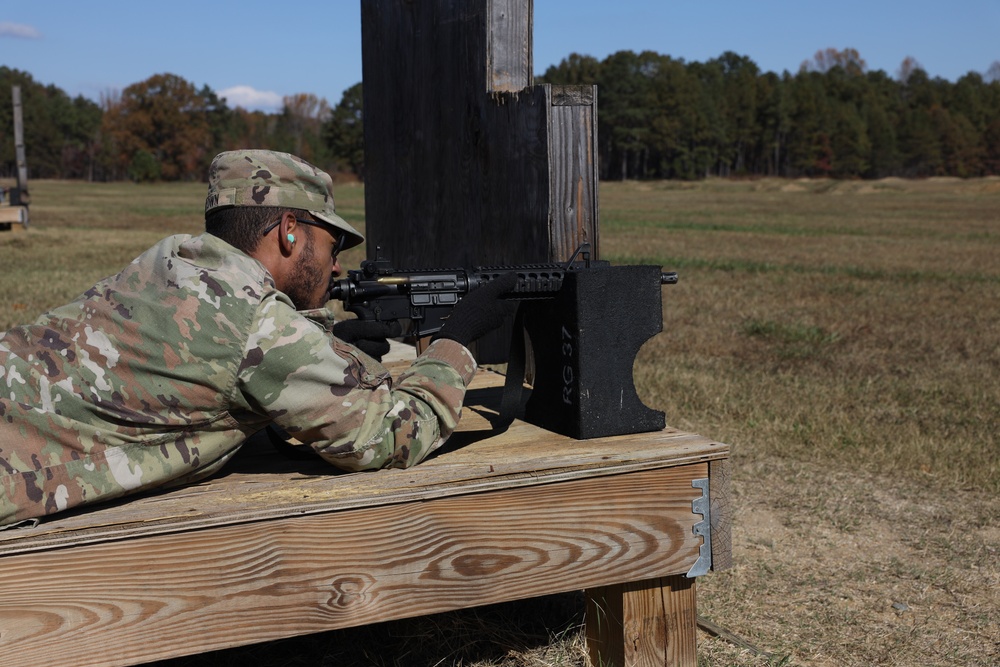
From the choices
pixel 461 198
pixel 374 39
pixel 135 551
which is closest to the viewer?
pixel 135 551

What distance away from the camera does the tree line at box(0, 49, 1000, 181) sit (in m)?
104

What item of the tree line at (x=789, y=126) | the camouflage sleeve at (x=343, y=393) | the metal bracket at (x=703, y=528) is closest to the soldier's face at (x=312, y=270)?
the camouflage sleeve at (x=343, y=393)

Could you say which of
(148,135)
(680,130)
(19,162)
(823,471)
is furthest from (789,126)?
(823,471)

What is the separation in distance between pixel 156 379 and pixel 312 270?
54 centimetres

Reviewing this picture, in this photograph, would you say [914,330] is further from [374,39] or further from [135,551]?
[135,551]

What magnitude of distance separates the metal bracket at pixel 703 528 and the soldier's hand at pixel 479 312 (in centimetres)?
75

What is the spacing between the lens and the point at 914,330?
9.38 metres

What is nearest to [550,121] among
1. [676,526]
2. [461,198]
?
[461,198]

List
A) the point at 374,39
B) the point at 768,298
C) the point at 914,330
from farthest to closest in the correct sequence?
1. the point at 768,298
2. the point at 914,330
3. the point at 374,39

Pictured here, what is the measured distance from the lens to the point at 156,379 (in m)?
2.42

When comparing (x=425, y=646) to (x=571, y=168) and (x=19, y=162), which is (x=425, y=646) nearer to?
(x=571, y=168)

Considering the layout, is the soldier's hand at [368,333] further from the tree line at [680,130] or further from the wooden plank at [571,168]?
the tree line at [680,130]

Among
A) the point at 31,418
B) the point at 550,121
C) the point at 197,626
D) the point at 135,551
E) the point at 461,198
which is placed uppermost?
the point at 550,121

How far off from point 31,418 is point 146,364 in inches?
11.7
